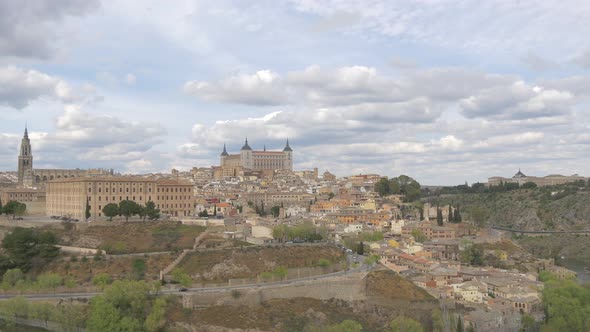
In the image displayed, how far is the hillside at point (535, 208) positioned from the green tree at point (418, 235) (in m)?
23.0

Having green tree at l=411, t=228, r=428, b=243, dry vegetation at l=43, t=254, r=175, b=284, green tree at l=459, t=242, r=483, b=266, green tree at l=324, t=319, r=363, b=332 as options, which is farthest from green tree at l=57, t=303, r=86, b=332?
green tree at l=411, t=228, r=428, b=243

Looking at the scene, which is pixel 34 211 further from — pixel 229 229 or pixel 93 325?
pixel 93 325

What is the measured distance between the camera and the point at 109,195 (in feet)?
236

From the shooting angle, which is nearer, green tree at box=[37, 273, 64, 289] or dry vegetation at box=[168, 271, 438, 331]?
dry vegetation at box=[168, 271, 438, 331]

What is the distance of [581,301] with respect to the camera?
49.8 m

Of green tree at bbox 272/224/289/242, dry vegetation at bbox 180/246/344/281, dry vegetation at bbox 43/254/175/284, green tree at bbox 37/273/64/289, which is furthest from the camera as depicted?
green tree at bbox 272/224/289/242

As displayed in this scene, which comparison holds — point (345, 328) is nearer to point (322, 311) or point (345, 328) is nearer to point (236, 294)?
point (322, 311)

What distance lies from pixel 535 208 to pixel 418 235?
5409 centimetres

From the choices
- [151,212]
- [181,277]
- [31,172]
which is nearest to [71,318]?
[181,277]

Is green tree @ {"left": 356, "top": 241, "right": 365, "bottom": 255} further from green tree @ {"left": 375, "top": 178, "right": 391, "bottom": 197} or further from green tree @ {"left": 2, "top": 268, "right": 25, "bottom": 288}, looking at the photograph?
green tree @ {"left": 375, "top": 178, "right": 391, "bottom": 197}

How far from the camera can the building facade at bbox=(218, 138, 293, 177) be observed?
189m

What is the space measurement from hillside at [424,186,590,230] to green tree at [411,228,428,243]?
906 inches

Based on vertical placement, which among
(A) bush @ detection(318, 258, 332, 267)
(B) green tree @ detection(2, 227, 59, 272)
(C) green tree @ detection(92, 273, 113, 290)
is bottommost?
(C) green tree @ detection(92, 273, 113, 290)

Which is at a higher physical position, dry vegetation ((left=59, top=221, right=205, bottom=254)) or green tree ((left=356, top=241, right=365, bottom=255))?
dry vegetation ((left=59, top=221, right=205, bottom=254))
